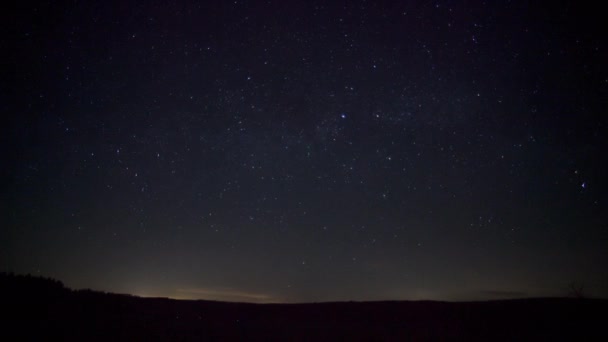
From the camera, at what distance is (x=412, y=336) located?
11.8m

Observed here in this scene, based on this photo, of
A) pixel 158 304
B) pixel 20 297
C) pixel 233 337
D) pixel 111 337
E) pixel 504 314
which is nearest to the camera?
pixel 111 337

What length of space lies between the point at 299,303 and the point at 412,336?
434 inches

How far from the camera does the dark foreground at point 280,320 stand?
1034 centimetres

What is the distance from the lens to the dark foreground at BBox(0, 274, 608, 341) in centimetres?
1034

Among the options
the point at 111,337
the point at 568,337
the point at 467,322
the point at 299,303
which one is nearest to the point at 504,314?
the point at 467,322

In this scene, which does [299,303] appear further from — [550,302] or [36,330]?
[36,330]

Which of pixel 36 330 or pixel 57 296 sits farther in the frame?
pixel 57 296

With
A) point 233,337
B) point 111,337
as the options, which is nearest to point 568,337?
point 233,337

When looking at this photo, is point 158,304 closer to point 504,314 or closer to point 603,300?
point 504,314

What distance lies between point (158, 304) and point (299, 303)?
7654 millimetres

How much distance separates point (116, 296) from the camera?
18.9 metres

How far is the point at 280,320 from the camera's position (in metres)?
16.5

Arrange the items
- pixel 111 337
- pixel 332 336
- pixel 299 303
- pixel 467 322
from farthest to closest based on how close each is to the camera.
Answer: pixel 299 303
pixel 467 322
pixel 332 336
pixel 111 337

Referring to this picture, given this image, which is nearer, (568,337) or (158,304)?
(568,337)
